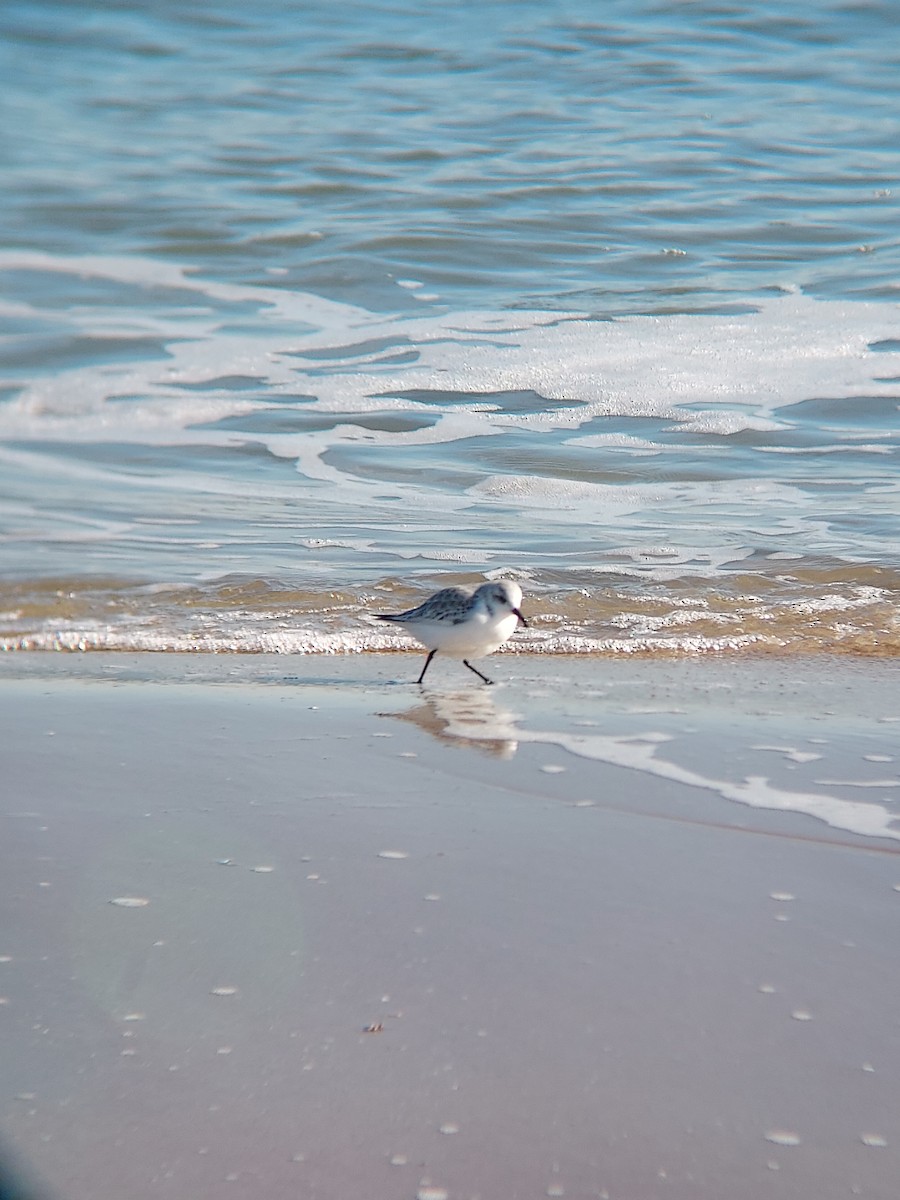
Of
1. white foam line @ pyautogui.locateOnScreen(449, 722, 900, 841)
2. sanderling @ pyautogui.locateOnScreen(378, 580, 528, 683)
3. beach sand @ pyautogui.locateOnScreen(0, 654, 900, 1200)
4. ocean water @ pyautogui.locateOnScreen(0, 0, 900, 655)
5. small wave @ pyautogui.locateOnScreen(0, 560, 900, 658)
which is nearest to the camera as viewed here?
beach sand @ pyautogui.locateOnScreen(0, 654, 900, 1200)

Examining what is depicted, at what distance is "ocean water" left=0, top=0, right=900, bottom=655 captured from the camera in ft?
20.8

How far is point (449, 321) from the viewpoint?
11734mm

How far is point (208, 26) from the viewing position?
19.3m

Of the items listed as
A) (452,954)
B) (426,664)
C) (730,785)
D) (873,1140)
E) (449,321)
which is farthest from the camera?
(449,321)

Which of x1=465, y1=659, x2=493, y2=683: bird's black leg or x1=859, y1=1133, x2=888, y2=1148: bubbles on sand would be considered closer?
x1=859, y1=1133, x2=888, y2=1148: bubbles on sand

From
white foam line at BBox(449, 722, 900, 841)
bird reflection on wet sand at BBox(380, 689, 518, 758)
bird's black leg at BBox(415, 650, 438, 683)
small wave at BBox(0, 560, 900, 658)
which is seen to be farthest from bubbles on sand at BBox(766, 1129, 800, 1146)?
small wave at BBox(0, 560, 900, 658)

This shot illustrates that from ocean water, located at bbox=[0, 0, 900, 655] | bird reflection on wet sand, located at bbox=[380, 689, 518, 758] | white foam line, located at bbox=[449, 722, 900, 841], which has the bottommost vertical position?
bird reflection on wet sand, located at bbox=[380, 689, 518, 758]

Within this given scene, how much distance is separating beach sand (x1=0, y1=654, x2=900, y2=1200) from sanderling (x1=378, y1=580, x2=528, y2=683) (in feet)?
2.06

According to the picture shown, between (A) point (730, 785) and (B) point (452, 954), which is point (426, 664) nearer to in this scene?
(A) point (730, 785)

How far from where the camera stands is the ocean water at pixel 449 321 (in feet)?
20.8

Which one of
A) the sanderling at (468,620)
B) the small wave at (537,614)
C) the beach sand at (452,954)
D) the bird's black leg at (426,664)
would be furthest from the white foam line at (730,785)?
the small wave at (537,614)

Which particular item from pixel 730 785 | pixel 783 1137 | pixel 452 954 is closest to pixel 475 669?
pixel 730 785

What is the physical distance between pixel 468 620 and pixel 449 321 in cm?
726

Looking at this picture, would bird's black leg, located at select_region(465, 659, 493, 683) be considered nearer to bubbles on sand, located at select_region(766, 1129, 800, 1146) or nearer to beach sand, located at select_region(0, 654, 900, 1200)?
beach sand, located at select_region(0, 654, 900, 1200)
